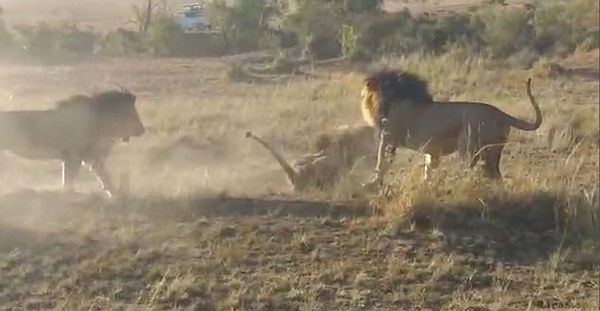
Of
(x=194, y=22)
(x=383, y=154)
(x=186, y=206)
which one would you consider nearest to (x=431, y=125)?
(x=383, y=154)

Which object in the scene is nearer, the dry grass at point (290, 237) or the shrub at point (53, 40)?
the dry grass at point (290, 237)

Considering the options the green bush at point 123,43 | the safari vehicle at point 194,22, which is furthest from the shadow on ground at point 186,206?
the green bush at point 123,43

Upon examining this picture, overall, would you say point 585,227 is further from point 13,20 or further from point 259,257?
point 13,20

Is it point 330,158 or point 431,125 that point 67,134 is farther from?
point 431,125

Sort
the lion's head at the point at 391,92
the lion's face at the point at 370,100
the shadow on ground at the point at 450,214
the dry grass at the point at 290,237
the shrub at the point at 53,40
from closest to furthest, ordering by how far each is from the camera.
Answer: the dry grass at the point at 290,237, the shadow on ground at the point at 450,214, the lion's head at the point at 391,92, the lion's face at the point at 370,100, the shrub at the point at 53,40

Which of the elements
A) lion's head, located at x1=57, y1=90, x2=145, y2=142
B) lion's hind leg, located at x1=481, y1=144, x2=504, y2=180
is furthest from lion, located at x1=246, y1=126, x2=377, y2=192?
lion's hind leg, located at x1=481, y1=144, x2=504, y2=180

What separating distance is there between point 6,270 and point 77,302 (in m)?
0.76

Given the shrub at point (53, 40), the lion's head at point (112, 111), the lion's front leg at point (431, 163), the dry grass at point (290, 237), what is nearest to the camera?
the dry grass at point (290, 237)

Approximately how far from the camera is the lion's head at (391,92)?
30.1 ft

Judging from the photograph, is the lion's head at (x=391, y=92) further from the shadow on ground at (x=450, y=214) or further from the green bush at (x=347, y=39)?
the green bush at (x=347, y=39)

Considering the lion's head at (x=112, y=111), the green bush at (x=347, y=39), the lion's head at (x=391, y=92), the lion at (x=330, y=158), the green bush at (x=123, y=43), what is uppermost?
the lion's head at (x=391, y=92)

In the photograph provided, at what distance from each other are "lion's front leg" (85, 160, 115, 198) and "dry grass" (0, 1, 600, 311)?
0.50 feet

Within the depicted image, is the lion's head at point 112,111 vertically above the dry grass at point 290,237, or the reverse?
the lion's head at point 112,111

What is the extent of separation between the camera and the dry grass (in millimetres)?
6051
